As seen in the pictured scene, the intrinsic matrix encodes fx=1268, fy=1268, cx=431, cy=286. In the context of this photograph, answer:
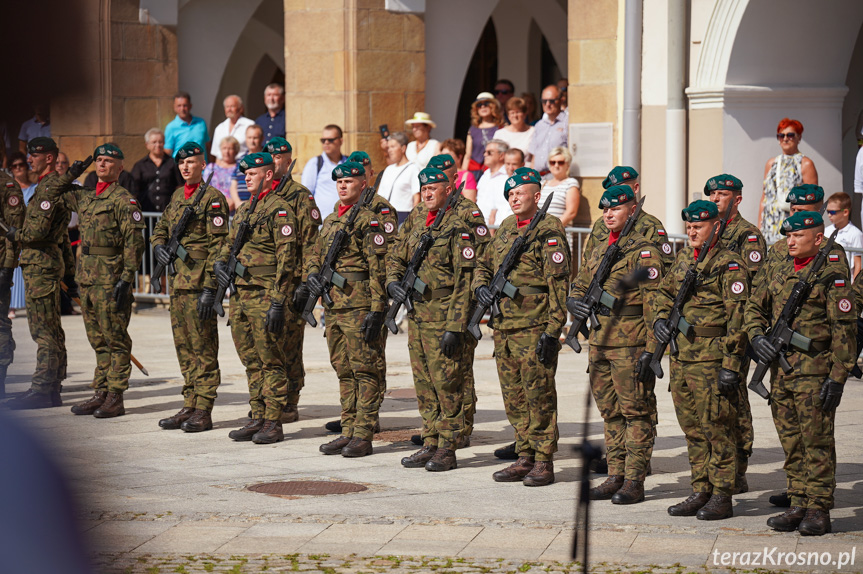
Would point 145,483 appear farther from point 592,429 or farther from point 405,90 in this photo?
point 405,90

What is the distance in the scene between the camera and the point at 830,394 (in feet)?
19.6

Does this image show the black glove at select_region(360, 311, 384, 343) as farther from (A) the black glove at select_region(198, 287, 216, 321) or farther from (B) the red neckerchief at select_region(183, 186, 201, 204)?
(B) the red neckerchief at select_region(183, 186, 201, 204)

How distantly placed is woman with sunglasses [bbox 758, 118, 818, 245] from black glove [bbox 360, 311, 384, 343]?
4716 millimetres

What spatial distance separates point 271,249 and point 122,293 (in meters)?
1.41

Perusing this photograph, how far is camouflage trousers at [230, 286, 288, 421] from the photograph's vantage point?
8.70 metres

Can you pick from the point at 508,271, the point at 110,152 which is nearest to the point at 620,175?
the point at 508,271

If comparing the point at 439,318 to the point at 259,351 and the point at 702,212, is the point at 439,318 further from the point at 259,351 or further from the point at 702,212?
the point at 702,212

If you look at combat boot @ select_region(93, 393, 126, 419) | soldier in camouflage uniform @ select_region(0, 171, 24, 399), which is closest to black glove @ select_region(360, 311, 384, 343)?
combat boot @ select_region(93, 393, 126, 419)

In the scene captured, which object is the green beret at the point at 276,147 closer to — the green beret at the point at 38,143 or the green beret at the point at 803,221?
the green beret at the point at 803,221

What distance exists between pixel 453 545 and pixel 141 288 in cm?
1126

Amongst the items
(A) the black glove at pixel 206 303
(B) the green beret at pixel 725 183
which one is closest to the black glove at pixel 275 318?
(A) the black glove at pixel 206 303

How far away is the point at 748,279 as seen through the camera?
658 cm

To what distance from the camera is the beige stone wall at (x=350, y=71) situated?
15.4 m

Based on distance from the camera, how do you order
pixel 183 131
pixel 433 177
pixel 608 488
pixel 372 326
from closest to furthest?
1. pixel 608 488
2. pixel 433 177
3. pixel 372 326
4. pixel 183 131
